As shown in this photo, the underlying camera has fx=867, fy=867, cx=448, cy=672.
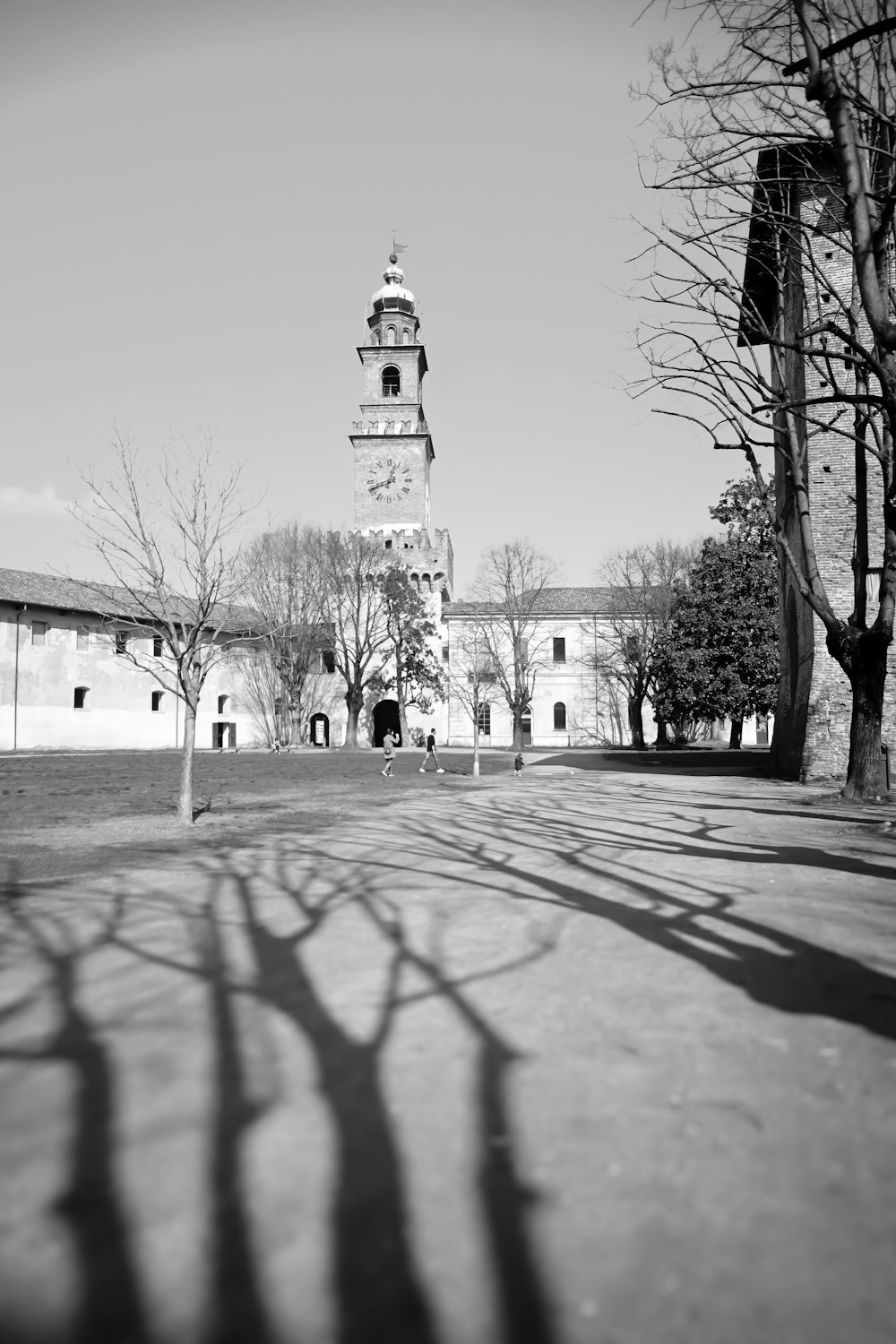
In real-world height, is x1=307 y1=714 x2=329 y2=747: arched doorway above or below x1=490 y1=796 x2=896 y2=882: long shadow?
above

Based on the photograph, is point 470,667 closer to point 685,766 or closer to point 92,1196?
point 685,766

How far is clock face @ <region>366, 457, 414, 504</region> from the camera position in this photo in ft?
182

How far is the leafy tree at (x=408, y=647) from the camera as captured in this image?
48.9m

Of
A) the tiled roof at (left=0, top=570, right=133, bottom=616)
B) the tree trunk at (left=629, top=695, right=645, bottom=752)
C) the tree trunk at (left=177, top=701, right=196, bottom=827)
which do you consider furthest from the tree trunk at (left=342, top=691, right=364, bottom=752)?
the tree trunk at (left=177, top=701, right=196, bottom=827)

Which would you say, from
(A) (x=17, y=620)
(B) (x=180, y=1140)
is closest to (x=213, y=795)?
(B) (x=180, y=1140)

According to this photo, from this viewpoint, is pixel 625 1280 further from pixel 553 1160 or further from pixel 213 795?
pixel 213 795

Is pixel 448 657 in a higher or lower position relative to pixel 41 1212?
higher

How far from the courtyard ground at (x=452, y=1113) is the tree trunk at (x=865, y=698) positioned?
6.83 meters

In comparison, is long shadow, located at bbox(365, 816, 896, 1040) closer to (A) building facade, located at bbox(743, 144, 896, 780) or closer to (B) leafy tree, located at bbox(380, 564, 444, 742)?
(A) building facade, located at bbox(743, 144, 896, 780)

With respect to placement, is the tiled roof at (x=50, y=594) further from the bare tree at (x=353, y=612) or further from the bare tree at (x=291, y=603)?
the bare tree at (x=353, y=612)

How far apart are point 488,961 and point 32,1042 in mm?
2207

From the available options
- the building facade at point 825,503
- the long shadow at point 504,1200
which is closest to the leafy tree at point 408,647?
the building facade at point 825,503

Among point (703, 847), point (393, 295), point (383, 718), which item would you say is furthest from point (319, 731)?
point (703, 847)

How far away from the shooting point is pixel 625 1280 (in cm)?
200
